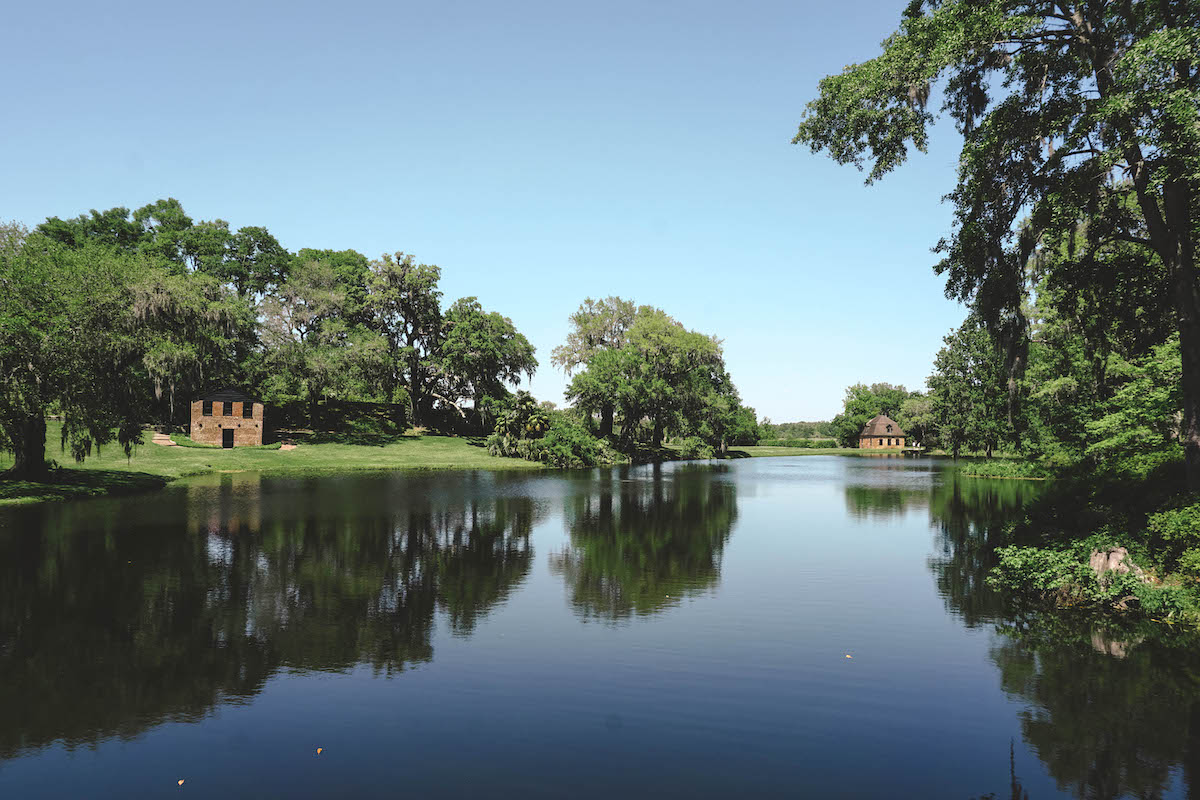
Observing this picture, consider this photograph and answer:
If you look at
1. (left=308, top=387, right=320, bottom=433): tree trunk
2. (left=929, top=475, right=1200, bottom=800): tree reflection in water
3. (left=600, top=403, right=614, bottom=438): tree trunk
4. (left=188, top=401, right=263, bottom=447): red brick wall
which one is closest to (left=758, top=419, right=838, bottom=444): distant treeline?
(left=600, top=403, right=614, bottom=438): tree trunk

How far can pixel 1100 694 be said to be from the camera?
9703 mm

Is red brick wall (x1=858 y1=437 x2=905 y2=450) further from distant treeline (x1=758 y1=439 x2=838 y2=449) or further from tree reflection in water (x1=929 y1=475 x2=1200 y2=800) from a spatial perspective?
tree reflection in water (x1=929 y1=475 x2=1200 y2=800)

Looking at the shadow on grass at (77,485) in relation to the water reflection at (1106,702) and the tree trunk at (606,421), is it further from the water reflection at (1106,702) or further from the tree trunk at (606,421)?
the tree trunk at (606,421)

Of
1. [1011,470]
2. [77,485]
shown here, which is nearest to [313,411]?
[77,485]

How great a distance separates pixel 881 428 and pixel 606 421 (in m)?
71.5

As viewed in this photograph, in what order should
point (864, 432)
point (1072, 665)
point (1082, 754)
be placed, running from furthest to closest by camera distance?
point (864, 432) < point (1072, 665) < point (1082, 754)

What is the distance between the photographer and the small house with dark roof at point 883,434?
124 meters

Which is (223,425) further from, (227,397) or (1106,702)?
(1106,702)

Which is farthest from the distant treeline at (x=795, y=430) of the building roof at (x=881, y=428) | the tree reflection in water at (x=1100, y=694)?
the tree reflection in water at (x=1100, y=694)

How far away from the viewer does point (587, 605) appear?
14.6 meters

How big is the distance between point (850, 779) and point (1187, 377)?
1328 centimetres

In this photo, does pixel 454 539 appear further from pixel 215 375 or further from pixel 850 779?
pixel 215 375

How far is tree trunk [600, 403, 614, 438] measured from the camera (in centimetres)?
7570

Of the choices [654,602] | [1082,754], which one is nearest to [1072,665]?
[1082,754]
